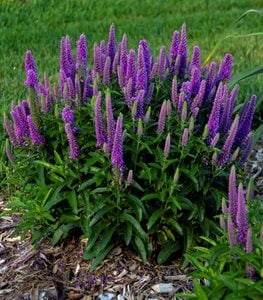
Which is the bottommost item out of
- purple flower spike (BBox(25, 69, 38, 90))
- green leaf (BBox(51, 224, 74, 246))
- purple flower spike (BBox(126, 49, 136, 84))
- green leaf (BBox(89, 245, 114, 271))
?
green leaf (BBox(89, 245, 114, 271))

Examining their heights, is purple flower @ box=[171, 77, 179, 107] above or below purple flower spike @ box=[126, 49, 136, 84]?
below

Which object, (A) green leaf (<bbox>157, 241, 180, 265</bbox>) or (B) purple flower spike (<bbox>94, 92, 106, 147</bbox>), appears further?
(A) green leaf (<bbox>157, 241, 180, 265</bbox>)

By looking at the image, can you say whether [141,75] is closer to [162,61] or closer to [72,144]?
[162,61]

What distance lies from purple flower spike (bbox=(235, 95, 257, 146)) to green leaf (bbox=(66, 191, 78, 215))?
34.3 inches

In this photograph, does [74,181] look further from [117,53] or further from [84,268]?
[117,53]

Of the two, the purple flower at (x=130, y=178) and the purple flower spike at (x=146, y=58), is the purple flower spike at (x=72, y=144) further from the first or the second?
the purple flower spike at (x=146, y=58)

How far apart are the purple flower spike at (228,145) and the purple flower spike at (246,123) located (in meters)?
0.19

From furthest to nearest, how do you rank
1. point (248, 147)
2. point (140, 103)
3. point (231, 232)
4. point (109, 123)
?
point (248, 147) → point (140, 103) → point (109, 123) → point (231, 232)

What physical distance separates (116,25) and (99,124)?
18.6 feet

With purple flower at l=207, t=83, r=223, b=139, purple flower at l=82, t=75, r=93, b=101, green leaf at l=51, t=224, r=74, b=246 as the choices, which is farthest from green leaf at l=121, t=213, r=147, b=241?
purple flower at l=82, t=75, r=93, b=101

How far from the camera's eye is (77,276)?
343 cm

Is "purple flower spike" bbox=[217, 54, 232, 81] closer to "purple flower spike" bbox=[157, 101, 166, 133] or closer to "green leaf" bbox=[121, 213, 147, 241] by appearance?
"purple flower spike" bbox=[157, 101, 166, 133]

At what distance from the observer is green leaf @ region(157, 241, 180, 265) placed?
3.37 metres

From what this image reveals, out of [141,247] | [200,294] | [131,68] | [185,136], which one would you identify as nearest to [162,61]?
[131,68]
